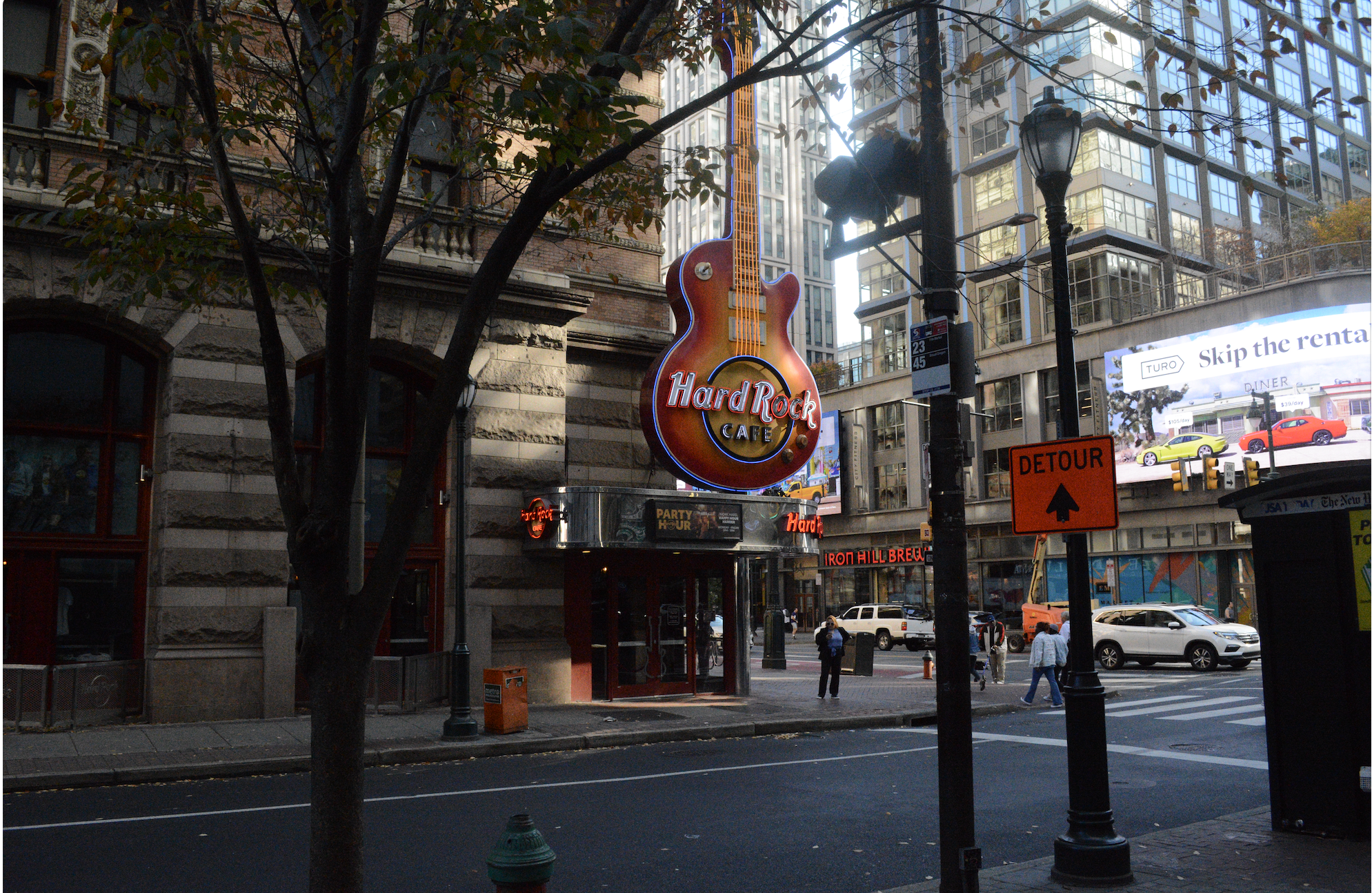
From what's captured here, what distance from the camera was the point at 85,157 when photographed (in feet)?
53.3

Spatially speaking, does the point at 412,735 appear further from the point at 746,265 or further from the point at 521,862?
the point at 746,265

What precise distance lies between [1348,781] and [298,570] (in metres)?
7.26

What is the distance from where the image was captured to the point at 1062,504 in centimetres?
738

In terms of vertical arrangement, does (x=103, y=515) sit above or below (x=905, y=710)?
above

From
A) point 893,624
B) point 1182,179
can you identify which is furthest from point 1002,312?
point 893,624

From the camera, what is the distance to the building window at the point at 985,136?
57.6 m

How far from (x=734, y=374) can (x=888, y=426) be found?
42898mm

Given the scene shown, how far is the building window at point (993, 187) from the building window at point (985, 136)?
3.62 ft

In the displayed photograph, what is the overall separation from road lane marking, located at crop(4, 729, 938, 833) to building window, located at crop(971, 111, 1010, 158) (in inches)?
1946

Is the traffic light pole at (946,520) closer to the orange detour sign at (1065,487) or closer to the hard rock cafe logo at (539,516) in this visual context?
the orange detour sign at (1065,487)

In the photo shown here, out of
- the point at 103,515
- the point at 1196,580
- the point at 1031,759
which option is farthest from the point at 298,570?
the point at 1196,580

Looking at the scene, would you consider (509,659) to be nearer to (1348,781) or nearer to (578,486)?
(578,486)

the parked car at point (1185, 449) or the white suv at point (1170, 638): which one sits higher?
the parked car at point (1185, 449)

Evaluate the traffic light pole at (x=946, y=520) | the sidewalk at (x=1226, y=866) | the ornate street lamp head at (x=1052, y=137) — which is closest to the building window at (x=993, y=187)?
the ornate street lamp head at (x=1052, y=137)
